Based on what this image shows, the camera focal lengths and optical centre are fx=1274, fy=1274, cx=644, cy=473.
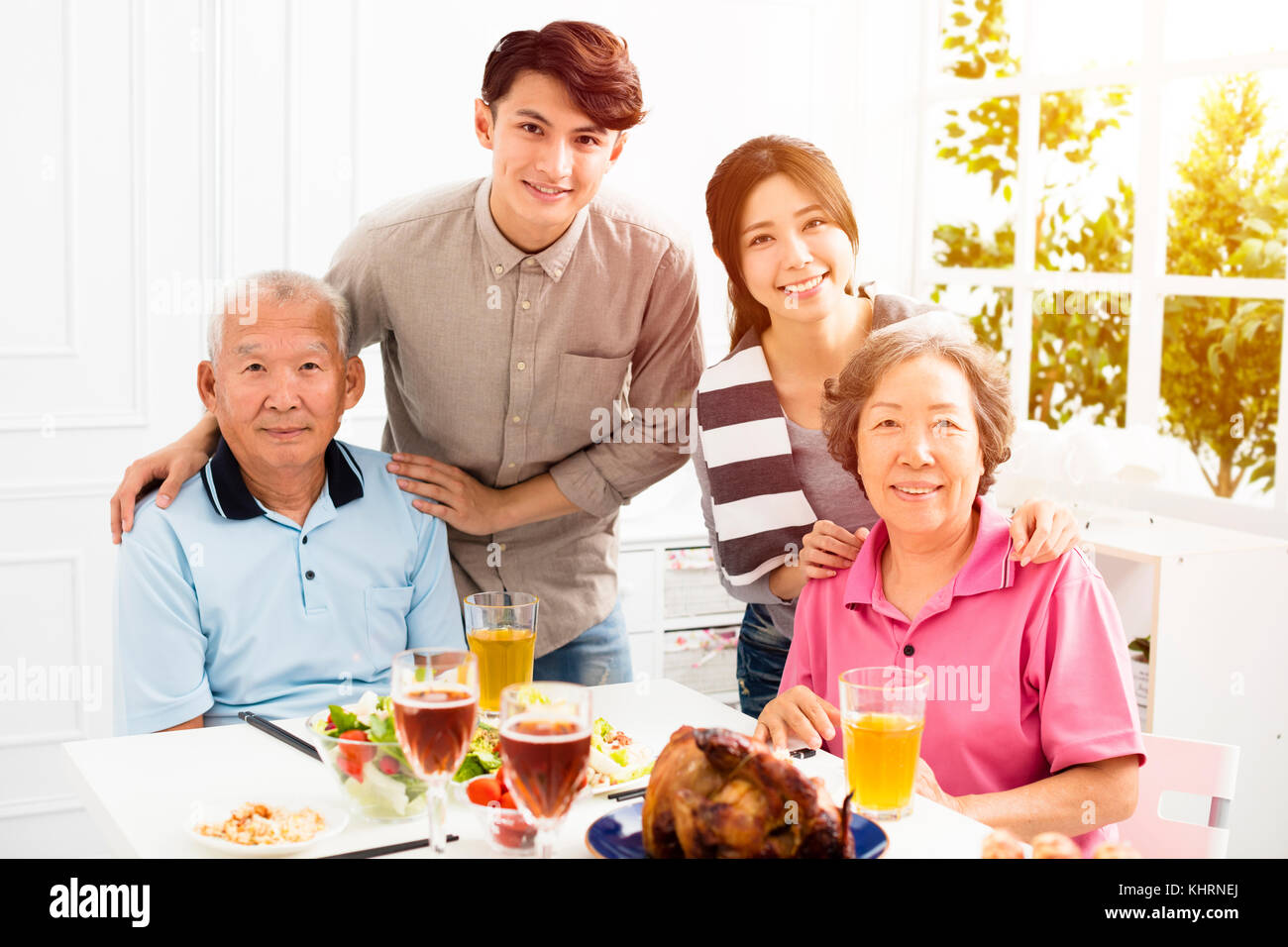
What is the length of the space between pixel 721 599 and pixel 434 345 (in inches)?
70.4

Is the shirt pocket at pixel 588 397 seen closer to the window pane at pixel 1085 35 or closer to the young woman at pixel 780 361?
the young woman at pixel 780 361

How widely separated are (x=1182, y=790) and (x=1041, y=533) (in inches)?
15.3

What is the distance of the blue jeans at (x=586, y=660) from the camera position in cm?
252

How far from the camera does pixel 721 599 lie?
3.90 metres

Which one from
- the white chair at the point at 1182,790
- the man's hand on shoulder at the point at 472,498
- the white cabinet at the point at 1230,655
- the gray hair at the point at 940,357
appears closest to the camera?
the white chair at the point at 1182,790

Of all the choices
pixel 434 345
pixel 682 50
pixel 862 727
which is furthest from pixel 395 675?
pixel 682 50

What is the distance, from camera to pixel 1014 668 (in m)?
1.63

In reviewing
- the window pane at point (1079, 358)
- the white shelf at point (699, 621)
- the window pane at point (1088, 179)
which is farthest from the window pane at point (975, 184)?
the white shelf at point (699, 621)

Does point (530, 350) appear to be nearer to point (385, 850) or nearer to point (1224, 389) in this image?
point (385, 850)

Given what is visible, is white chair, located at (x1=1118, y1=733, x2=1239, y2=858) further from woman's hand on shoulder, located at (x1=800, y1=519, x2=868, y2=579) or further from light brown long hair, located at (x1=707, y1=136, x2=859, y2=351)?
light brown long hair, located at (x1=707, y1=136, x2=859, y2=351)

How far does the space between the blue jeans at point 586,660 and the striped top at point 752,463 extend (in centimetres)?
38

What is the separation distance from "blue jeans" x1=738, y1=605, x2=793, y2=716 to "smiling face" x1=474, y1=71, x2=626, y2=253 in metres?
0.82

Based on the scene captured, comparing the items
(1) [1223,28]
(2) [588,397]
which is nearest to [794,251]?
(2) [588,397]
